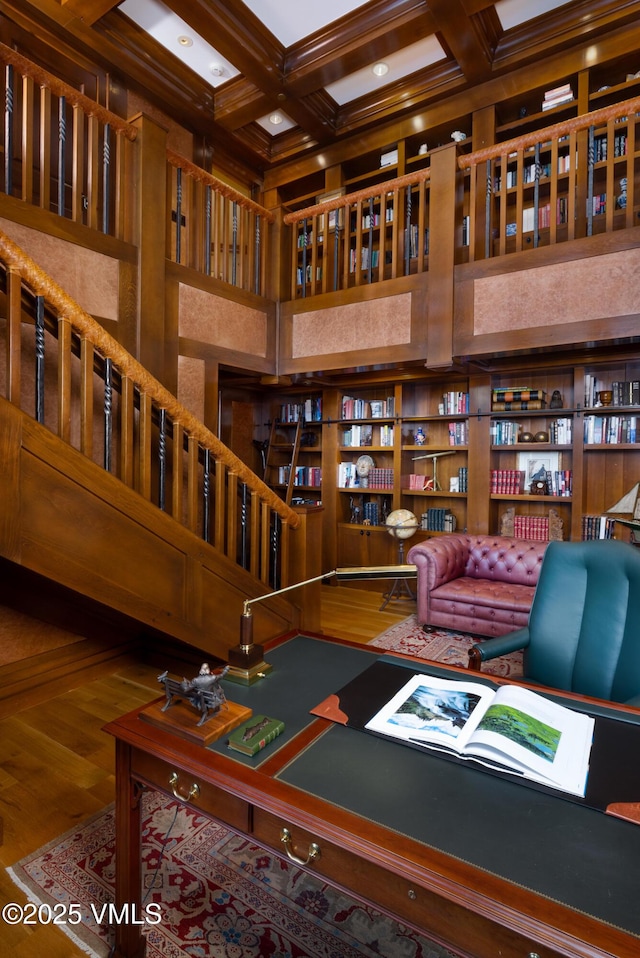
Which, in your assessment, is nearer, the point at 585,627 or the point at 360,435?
the point at 585,627

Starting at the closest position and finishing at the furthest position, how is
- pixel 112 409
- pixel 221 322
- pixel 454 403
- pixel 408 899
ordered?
1. pixel 408 899
2. pixel 112 409
3. pixel 221 322
4. pixel 454 403

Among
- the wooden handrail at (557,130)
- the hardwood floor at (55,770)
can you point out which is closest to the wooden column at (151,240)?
the hardwood floor at (55,770)

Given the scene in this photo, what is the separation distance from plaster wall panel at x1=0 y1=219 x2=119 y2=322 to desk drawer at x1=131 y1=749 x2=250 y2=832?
2.59m

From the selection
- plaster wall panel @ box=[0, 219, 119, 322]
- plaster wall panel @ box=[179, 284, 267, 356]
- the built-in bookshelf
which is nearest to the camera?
plaster wall panel @ box=[0, 219, 119, 322]

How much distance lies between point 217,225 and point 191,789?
4006 millimetres

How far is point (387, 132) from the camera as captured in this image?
5152mm

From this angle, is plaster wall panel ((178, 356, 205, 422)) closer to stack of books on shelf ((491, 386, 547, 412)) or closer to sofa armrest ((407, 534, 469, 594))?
sofa armrest ((407, 534, 469, 594))

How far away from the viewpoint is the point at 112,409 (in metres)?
2.76

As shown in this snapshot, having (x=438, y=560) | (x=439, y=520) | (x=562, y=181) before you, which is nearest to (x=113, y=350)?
(x=438, y=560)

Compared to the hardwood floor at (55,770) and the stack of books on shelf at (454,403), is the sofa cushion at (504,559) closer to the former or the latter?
the stack of books on shelf at (454,403)

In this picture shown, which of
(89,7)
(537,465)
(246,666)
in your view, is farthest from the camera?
Result: (537,465)

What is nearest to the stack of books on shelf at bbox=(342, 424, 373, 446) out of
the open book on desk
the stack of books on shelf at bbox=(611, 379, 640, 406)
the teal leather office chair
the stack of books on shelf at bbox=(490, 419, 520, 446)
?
the stack of books on shelf at bbox=(490, 419, 520, 446)

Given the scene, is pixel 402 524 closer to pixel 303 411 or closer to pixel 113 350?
pixel 303 411

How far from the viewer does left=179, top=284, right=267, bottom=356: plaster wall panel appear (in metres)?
3.83
